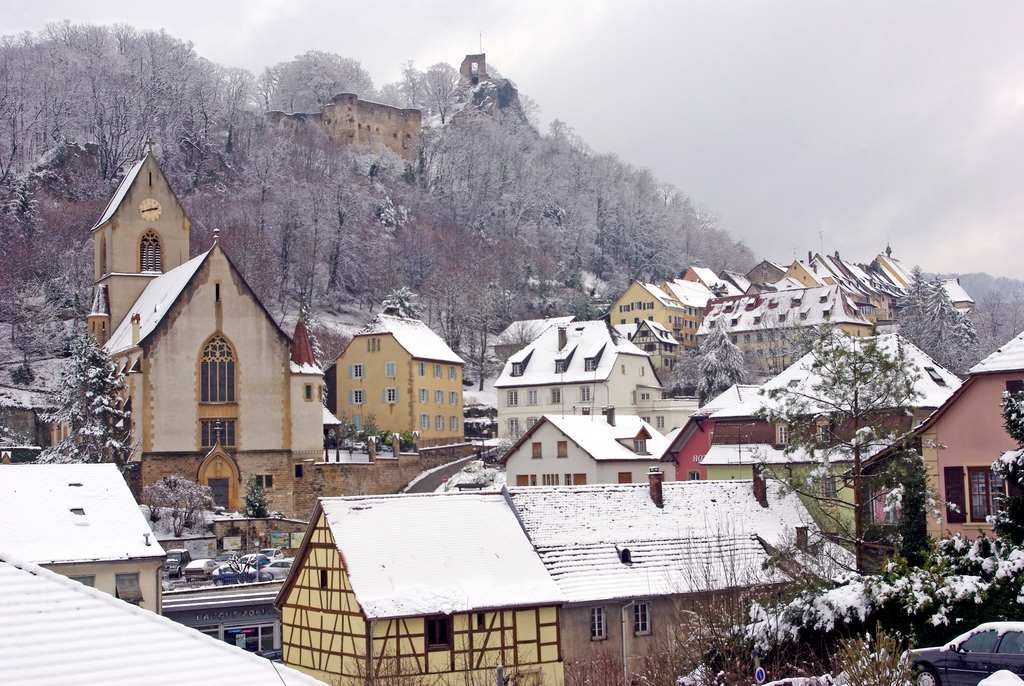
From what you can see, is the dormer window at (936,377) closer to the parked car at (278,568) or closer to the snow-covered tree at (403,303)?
the parked car at (278,568)

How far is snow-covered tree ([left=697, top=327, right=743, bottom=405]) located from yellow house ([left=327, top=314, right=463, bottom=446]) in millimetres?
16410

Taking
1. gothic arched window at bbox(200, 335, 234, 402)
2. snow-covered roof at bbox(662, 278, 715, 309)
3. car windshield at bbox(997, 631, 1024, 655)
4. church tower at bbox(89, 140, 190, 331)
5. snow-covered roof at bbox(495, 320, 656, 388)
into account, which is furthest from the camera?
snow-covered roof at bbox(662, 278, 715, 309)

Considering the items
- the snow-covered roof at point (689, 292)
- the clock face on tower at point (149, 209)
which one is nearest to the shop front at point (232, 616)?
the clock face on tower at point (149, 209)

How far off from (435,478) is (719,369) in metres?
23.5

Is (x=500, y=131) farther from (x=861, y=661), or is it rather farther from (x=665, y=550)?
(x=861, y=661)

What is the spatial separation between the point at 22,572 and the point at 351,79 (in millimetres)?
134892

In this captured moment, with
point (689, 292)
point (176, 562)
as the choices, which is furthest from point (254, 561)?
point (689, 292)

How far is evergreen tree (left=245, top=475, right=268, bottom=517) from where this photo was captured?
158 feet

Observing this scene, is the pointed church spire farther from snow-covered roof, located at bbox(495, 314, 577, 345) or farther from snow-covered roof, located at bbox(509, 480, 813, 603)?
snow-covered roof, located at bbox(495, 314, 577, 345)

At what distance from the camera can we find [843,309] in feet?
300

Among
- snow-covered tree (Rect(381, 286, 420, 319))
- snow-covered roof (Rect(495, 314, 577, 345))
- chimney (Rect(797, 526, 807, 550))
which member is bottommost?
chimney (Rect(797, 526, 807, 550))

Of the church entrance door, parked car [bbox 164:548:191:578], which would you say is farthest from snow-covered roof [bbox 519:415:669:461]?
parked car [bbox 164:548:191:578]

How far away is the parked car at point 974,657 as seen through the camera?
611 inches

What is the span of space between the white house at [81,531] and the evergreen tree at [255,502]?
1806 centimetres
